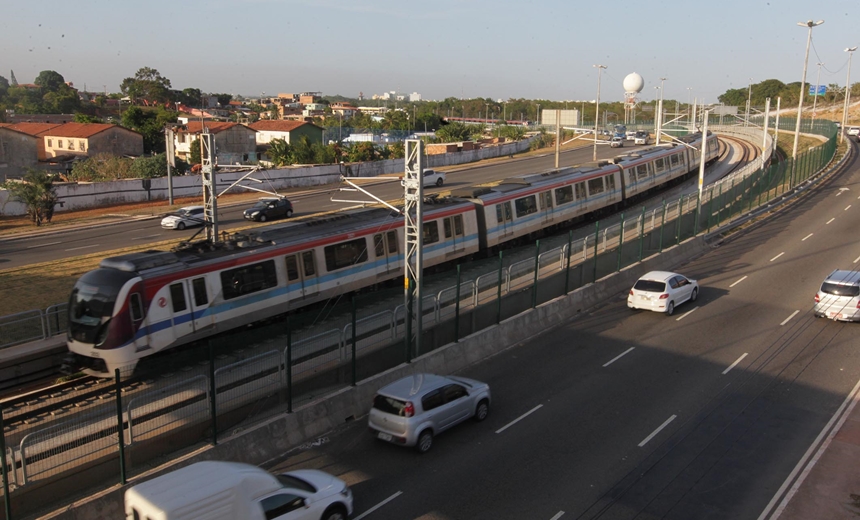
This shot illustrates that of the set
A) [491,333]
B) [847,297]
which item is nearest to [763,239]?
[847,297]

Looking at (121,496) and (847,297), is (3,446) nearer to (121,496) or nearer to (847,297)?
(121,496)

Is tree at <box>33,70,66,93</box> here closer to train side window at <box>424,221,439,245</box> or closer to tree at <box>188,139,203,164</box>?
tree at <box>188,139,203,164</box>

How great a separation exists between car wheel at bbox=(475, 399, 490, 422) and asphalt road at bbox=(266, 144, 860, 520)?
257 millimetres

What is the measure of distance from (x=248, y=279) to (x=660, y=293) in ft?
42.0

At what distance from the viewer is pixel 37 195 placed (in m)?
39.1

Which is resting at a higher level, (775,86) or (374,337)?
(775,86)

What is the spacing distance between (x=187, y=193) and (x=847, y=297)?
4280 cm

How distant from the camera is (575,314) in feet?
73.6

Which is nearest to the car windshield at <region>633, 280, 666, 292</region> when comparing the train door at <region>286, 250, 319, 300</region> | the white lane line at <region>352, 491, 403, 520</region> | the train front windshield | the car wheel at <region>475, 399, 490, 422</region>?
the car wheel at <region>475, 399, 490, 422</region>

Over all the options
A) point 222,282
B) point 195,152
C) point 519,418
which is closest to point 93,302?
point 222,282

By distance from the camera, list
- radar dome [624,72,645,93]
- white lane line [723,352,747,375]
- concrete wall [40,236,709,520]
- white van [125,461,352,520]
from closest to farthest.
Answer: white van [125,461,352,520], concrete wall [40,236,709,520], white lane line [723,352,747,375], radar dome [624,72,645,93]

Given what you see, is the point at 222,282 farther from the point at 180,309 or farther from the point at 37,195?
the point at 37,195

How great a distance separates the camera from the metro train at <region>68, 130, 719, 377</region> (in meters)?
15.1

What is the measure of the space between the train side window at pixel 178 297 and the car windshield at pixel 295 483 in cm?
684
